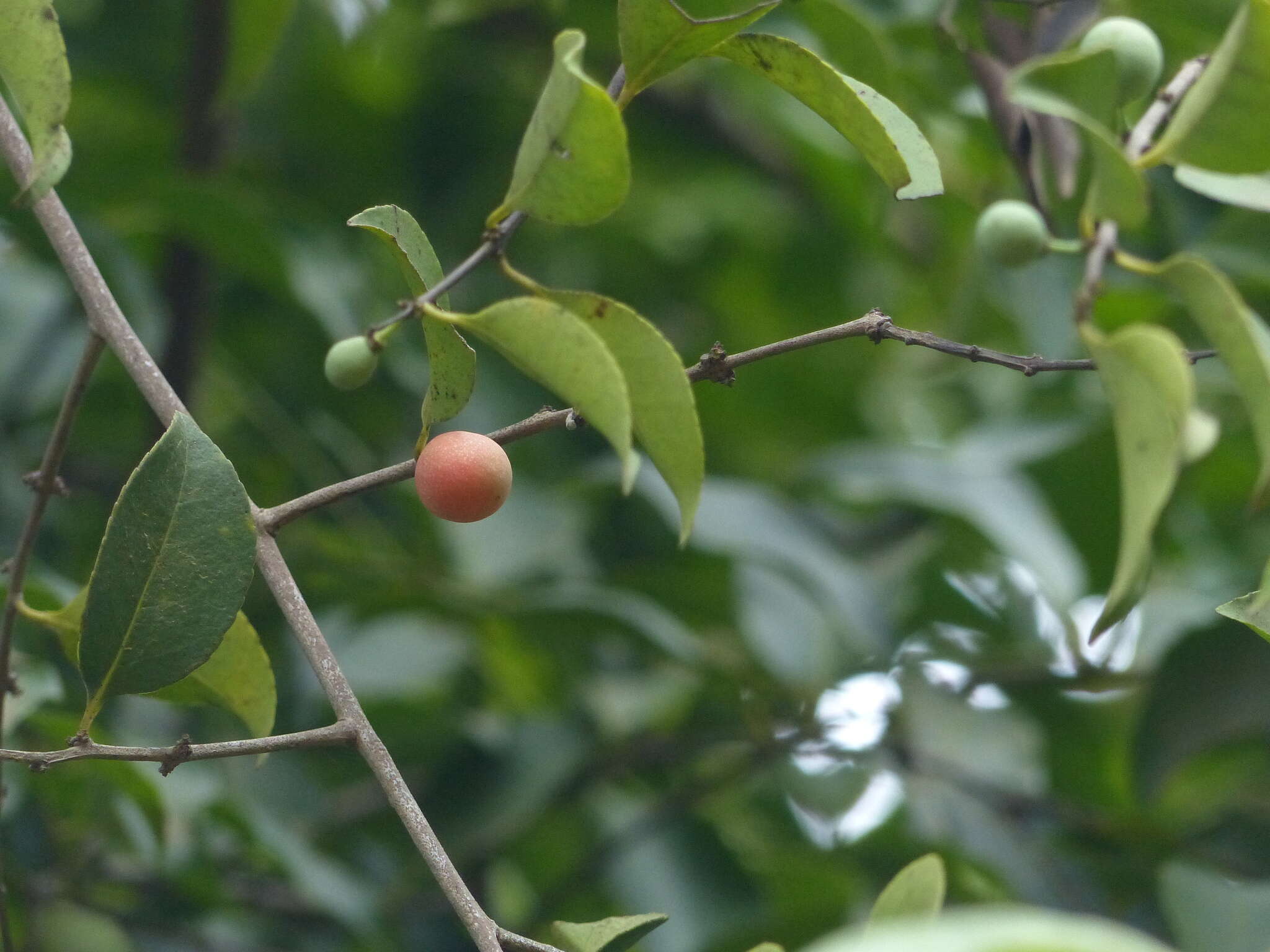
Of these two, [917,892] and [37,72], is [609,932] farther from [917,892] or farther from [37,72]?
[37,72]

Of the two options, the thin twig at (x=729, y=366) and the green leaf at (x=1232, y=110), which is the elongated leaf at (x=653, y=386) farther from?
the green leaf at (x=1232, y=110)

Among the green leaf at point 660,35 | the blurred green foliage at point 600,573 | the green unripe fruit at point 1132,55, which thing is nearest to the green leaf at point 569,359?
the green leaf at point 660,35

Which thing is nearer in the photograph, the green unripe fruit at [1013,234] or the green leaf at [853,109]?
the green leaf at [853,109]

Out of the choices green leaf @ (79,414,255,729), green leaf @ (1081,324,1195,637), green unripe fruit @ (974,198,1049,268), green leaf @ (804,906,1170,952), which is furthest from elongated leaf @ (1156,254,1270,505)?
green leaf @ (79,414,255,729)

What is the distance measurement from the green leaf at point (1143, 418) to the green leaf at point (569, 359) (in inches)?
7.6

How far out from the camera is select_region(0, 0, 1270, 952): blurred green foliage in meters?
1.35

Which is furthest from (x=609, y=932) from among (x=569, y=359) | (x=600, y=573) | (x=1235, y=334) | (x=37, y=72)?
(x=600, y=573)

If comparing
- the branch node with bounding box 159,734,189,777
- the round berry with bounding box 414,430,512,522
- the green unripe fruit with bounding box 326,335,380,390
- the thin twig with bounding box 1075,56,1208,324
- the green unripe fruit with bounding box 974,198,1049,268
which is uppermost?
the thin twig with bounding box 1075,56,1208,324

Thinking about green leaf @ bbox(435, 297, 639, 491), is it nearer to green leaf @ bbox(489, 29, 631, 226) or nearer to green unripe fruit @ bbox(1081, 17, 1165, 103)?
green leaf @ bbox(489, 29, 631, 226)

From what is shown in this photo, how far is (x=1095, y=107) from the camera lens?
0.62 metres

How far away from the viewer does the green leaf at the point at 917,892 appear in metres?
0.51

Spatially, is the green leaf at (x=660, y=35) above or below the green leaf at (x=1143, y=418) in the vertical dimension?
above

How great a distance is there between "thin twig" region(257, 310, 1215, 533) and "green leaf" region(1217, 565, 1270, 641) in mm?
108

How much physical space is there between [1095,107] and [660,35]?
201mm
